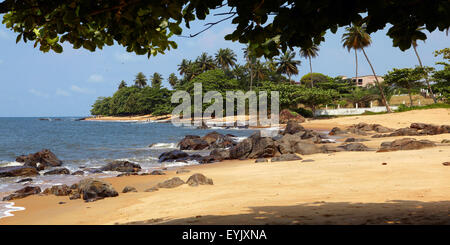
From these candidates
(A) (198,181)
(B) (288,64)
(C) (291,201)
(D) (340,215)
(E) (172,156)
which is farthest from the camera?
(B) (288,64)

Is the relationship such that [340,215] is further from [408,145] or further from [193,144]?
[193,144]

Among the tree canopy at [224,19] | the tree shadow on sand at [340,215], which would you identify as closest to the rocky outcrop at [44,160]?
the tree shadow on sand at [340,215]

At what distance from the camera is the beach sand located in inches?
191

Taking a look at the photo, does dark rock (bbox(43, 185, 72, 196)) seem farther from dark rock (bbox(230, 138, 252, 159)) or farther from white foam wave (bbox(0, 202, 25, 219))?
dark rock (bbox(230, 138, 252, 159))

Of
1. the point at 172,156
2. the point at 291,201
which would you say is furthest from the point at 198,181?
the point at 172,156

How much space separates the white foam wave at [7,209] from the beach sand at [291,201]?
0.18 meters

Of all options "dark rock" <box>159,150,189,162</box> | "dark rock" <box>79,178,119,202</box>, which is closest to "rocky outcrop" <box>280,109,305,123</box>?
"dark rock" <box>159,150,189,162</box>

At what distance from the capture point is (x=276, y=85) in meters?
63.0

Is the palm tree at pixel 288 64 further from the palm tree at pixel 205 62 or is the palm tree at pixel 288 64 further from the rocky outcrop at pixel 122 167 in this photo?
the rocky outcrop at pixel 122 167

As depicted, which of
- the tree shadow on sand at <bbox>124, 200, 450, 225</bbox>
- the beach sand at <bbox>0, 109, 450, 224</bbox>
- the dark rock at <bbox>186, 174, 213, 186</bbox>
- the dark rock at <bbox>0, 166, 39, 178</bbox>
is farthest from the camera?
the dark rock at <bbox>0, 166, 39, 178</bbox>

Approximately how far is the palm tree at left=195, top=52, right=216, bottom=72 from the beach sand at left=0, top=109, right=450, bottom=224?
79081mm

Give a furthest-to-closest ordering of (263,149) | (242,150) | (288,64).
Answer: (288,64) < (242,150) < (263,149)

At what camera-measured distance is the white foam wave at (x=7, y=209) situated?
806cm

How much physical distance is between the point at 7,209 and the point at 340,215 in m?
7.98
